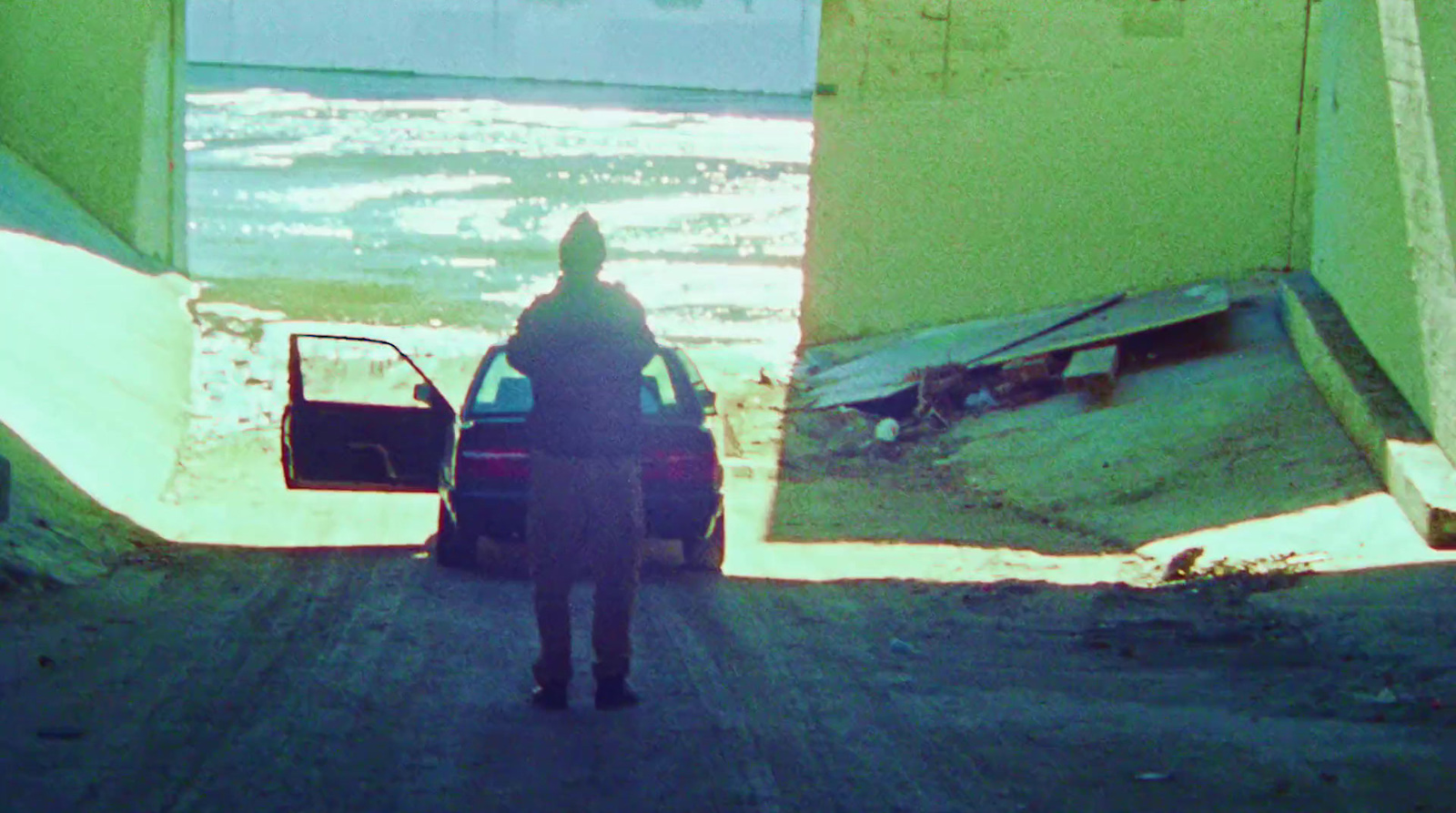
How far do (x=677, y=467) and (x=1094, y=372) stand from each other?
7.57 meters

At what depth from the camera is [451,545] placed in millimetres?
11867

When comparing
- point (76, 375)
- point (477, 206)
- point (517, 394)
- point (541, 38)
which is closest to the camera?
point (517, 394)

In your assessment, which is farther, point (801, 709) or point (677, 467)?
point (677, 467)

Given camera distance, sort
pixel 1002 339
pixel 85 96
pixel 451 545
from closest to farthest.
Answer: pixel 451 545 < pixel 1002 339 < pixel 85 96

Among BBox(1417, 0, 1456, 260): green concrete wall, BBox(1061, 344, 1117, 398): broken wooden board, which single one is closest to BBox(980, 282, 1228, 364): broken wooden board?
BBox(1061, 344, 1117, 398): broken wooden board

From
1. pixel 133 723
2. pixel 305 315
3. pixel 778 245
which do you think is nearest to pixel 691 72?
pixel 778 245

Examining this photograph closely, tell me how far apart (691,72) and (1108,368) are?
281ft

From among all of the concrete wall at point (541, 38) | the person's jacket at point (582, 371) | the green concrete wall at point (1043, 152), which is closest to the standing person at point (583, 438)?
the person's jacket at point (582, 371)

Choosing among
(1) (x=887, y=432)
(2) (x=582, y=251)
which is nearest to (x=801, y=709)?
(2) (x=582, y=251)

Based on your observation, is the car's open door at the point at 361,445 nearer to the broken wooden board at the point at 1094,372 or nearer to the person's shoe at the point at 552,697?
the person's shoe at the point at 552,697

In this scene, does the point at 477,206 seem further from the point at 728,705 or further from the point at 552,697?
the point at 552,697

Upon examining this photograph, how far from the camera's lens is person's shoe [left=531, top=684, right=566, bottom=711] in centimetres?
771

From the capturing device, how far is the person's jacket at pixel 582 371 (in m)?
7.46

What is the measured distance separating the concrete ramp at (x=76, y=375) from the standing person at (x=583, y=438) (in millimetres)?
4085
